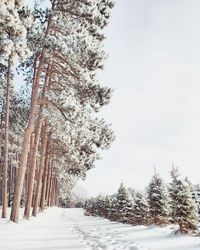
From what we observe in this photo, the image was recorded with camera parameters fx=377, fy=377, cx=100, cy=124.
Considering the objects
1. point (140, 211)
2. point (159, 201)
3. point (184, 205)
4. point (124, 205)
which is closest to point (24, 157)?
point (184, 205)

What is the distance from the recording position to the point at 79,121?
18.0 m

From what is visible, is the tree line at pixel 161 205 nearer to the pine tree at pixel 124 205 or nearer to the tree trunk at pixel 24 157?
the pine tree at pixel 124 205

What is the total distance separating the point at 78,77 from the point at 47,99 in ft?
6.21

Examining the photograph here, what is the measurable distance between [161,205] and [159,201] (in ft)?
0.87

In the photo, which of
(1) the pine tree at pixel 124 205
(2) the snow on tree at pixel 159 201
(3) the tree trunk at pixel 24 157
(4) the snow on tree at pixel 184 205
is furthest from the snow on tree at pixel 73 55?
(1) the pine tree at pixel 124 205

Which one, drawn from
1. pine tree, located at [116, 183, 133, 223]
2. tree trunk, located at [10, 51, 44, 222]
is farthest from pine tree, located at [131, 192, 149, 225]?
tree trunk, located at [10, 51, 44, 222]

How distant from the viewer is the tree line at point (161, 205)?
53.6 feet

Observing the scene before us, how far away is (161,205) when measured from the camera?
74.2 feet

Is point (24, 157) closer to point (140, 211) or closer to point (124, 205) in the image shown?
point (140, 211)

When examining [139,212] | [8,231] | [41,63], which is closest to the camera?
[8,231]

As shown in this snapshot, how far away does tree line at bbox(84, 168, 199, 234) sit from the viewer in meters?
16.3

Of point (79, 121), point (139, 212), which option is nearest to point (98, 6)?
point (79, 121)

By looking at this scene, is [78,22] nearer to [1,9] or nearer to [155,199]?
[1,9]

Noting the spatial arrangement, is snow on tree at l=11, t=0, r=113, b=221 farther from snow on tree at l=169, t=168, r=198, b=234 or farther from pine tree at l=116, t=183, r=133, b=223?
pine tree at l=116, t=183, r=133, b=223
